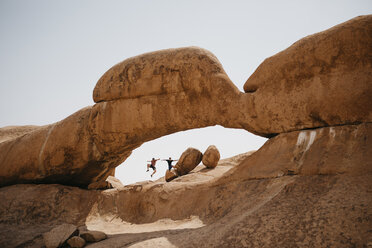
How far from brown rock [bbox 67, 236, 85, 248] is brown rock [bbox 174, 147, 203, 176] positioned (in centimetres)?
504

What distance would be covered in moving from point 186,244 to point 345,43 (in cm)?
410

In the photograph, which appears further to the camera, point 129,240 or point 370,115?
point 129,240

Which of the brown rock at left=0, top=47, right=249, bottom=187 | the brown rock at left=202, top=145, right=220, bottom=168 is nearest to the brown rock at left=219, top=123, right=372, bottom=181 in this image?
the brown rock at left=0, top=47, right=249, bottom=187

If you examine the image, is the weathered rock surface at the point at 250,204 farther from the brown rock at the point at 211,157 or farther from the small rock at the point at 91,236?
the brown rock at the point at 211,157

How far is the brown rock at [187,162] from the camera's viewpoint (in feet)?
32.3

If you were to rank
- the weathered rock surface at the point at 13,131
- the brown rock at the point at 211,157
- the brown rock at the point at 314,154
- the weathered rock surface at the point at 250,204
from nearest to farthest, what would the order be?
the weathered rock surface at the point at 250,204 < the brown rock at the point at 314,154 < the weathered rock surface at the point at 13,131 < the brown rock at the point at 211,157

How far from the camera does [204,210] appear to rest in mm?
5504

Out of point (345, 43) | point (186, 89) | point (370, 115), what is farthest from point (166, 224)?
point (345, 43)

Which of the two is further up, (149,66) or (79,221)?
(149,66)

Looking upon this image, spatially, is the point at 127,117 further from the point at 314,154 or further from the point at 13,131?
the point at 13,131

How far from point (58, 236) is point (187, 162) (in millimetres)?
5447

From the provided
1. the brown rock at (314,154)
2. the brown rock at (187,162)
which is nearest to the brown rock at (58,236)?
the brown rock at (314,154)

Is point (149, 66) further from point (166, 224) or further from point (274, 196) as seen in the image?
point (274, 196)

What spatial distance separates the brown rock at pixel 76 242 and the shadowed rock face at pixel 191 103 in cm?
256
